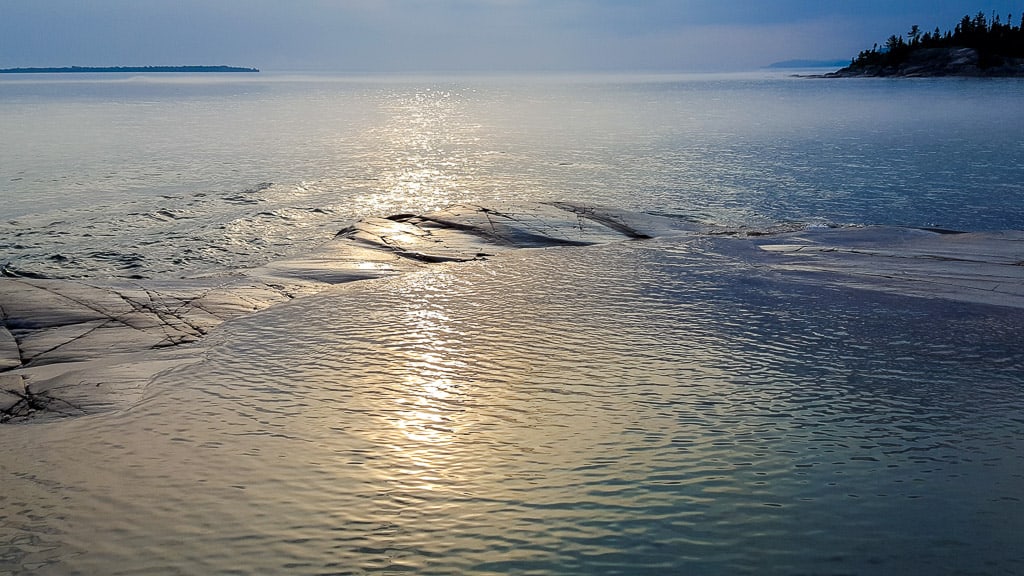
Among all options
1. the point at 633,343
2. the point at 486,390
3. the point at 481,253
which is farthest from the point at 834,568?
the point at 481,253

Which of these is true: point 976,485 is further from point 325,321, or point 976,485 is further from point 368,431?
point 325,321

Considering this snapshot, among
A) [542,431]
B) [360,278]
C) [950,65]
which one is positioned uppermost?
[950,65]

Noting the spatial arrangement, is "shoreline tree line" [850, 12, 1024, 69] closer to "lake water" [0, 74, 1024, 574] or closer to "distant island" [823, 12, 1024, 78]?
"distant island" [823, 12, 1024, 78]

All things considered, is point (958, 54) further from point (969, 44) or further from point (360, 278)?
point (360, 278)

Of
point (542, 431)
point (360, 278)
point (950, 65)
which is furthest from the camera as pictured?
point (950, 65)

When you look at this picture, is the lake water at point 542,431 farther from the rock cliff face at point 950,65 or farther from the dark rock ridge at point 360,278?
the rock cliff face at point 950,65

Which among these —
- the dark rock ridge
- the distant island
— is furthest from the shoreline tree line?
the dark rock ridge

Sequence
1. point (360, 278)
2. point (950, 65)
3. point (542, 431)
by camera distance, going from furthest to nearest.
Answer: point (950, 65) → point (360, 278) → point (542, 431)

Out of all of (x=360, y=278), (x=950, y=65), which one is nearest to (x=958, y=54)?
(x=950, y=65)
